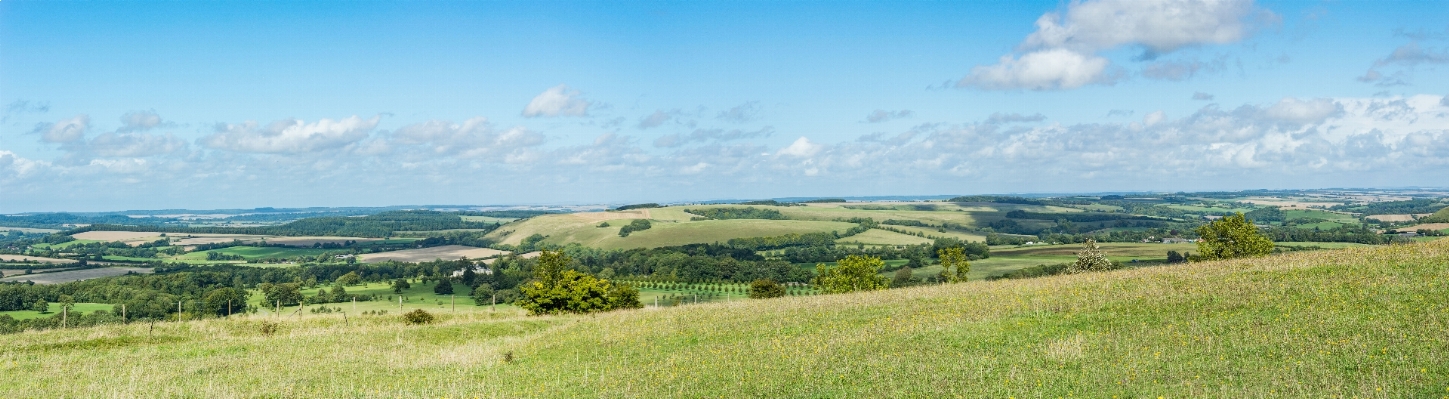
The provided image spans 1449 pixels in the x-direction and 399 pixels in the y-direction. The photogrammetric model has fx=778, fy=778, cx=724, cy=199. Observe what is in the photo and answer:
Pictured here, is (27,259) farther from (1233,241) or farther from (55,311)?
(1233,241)

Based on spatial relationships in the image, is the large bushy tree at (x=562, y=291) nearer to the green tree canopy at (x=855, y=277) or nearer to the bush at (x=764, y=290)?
the green tree canopy at (x=855, y=277)

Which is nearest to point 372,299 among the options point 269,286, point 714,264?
point 269,286

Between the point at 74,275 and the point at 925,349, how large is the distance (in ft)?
558

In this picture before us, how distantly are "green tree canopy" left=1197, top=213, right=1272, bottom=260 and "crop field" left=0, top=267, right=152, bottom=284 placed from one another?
527 feet

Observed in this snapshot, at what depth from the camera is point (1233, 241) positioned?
76750 millimetres

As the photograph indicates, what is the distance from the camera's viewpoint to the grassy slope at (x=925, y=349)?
17.1 metres

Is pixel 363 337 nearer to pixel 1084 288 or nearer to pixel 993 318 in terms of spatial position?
pixel 993 318

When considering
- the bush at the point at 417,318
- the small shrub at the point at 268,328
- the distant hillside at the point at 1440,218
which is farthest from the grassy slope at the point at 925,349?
the distant hillside at the point at 1440,218

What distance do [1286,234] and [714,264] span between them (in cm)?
11704

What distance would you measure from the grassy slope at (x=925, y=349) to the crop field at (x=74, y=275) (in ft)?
409

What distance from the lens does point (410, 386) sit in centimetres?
2148

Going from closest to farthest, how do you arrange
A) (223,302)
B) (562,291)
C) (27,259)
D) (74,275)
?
(562,291), (223,302), (74,275), (27,259)

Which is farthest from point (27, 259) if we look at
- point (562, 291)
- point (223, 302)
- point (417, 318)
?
point (417, 318)

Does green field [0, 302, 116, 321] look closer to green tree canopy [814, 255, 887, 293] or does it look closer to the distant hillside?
green tree canopy [814, 255, 887, 293]
